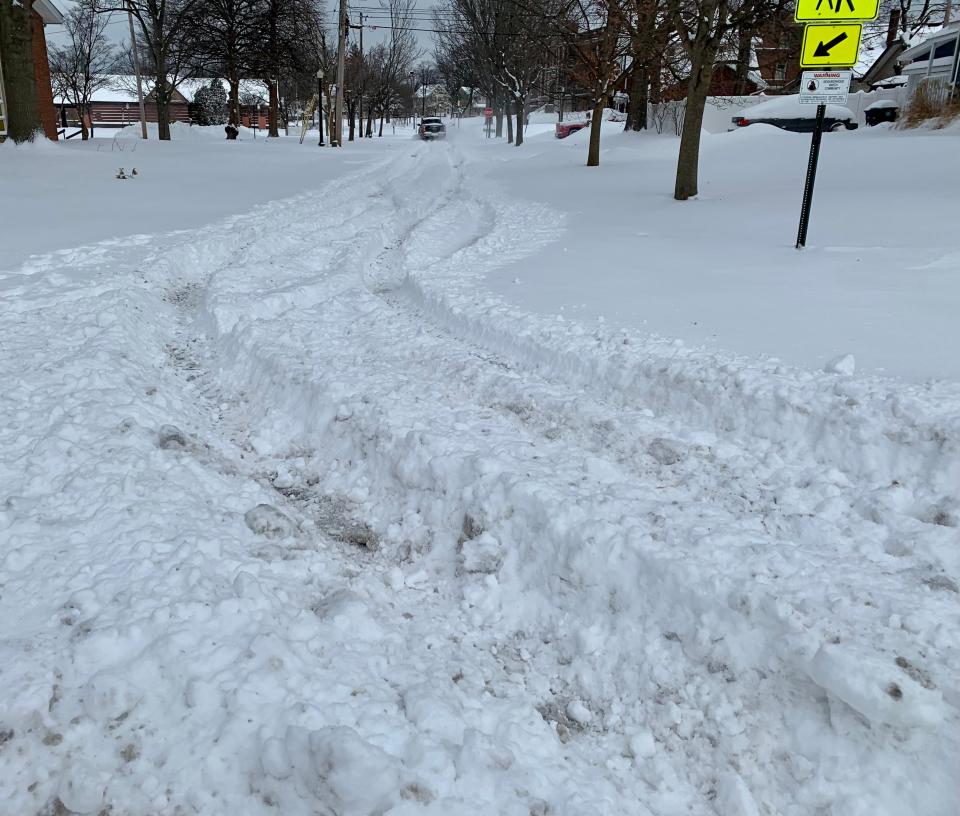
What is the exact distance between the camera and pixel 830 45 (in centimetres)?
715

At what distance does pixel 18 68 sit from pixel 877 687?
834 inches

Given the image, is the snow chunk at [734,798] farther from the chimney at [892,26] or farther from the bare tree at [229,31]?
the chimney at [892,26]

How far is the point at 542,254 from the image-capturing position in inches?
335

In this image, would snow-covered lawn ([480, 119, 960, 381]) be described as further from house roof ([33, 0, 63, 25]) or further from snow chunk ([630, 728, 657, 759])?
house roof ([33, 0, 63, 25])

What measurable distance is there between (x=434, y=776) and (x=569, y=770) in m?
0.48

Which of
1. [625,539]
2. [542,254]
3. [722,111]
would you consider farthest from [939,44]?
[625,539]

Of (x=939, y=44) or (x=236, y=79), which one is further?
(x=236, y=79)

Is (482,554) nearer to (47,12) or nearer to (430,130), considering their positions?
(47,12)

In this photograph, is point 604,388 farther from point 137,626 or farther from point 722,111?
point 722,111

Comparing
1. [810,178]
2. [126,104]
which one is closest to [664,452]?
[810,178]

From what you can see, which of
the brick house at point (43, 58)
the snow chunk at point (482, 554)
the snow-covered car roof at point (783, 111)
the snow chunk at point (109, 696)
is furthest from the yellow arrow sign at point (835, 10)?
the brick house at point (43, 58)

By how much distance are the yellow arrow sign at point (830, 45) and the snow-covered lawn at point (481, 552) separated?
2439 mm

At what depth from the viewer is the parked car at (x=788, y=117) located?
25.0m

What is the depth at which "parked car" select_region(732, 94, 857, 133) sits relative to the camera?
2500cm
